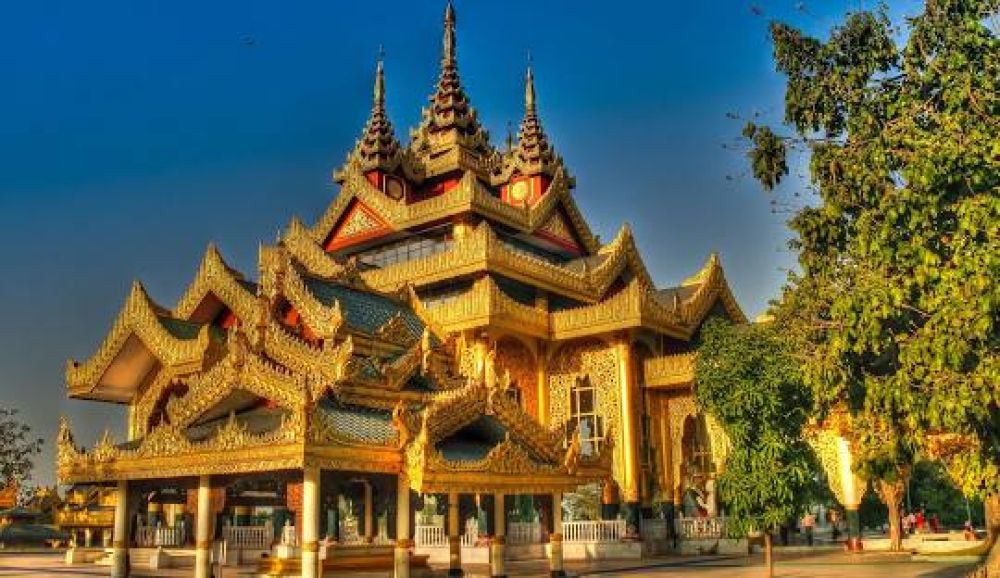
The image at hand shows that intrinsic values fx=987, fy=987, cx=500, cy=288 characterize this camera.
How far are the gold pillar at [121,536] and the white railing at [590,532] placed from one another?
1279 centimetres

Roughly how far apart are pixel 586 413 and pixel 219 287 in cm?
1015

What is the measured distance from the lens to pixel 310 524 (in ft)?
34.1

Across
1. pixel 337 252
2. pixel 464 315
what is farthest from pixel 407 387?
pixel 337 252

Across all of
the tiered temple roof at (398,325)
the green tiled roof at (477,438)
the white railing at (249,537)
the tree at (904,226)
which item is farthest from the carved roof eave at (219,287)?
the tree at (904,226)

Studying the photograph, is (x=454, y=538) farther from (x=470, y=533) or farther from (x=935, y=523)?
(x=935, y=523)

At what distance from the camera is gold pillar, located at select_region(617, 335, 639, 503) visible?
2498 cm

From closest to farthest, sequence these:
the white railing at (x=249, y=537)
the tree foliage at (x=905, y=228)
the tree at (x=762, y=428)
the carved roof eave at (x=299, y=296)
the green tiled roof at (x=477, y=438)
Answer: the tree foliage at (x=905, y=228) < the green tiled roof at (x=477, y=438) < the carved roof eave at (x=299, y=296) < the tree at (x=762, y=428) < the white railing at (x=249, y=537)

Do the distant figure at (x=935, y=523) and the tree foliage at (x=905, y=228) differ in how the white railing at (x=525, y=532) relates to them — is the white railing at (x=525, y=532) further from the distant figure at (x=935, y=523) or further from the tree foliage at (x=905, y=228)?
the distant figure at (x=935, y=523)

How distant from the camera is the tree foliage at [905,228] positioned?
9680 mm

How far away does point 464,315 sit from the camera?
2462 cm

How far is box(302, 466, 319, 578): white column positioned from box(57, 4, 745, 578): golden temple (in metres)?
0.02

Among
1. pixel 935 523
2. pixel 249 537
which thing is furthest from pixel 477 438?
pixel 935 523

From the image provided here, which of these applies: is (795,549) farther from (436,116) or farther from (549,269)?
(436,116)

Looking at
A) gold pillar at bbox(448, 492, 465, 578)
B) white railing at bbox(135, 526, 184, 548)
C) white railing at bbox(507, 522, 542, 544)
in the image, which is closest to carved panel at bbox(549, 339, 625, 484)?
white railing at bbox(507, 522, 542, 544)
